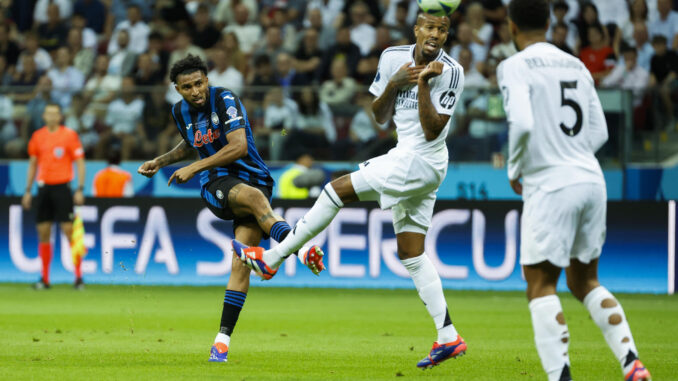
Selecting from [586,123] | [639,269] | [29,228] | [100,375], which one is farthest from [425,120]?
[29,228]

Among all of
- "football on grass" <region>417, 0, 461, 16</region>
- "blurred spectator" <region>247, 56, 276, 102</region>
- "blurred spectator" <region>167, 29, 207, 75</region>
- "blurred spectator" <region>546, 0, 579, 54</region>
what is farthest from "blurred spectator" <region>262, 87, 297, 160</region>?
"football on grass" <region>417, 0, 461, 16</region>

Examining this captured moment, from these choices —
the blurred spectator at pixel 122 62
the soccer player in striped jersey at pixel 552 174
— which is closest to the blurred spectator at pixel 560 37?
the blurred spectator at pixel 122 62

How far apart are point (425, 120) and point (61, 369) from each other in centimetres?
310

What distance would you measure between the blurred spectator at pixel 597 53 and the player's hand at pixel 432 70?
35.1 ft

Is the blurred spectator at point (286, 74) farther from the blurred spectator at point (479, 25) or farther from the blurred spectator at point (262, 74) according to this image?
the blurred spectator at point (479, 25)

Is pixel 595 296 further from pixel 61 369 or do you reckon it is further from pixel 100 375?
pixel 61 369

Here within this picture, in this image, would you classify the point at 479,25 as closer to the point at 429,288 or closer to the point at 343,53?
the point at 343,53

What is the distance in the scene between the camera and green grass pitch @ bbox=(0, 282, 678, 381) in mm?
7391

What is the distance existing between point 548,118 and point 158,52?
14.8 meters

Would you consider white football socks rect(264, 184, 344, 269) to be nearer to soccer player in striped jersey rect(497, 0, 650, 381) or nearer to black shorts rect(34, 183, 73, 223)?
soccer player in striped jersey rect(497, 0, 650, 381)

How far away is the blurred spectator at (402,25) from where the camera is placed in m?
18.2

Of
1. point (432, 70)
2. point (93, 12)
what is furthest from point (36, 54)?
point (432, 70)

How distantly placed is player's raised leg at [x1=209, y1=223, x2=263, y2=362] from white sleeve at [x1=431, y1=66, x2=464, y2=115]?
1776 millimetres

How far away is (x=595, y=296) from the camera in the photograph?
580 cm
